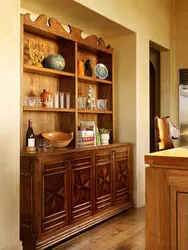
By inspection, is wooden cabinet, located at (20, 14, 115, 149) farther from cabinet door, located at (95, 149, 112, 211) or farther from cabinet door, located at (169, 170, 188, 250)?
cabinet door, located at (169, 170, 188, 250)

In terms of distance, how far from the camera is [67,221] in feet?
11.5

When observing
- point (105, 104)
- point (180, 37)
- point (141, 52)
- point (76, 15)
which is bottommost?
point (105, 104)

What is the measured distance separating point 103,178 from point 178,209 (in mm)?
2551

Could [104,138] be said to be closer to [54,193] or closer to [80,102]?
[80,102]

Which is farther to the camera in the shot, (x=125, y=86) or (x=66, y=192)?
(x=125, y=86)

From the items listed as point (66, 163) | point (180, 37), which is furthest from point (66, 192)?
point (180, 37)

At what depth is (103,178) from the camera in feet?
13.5

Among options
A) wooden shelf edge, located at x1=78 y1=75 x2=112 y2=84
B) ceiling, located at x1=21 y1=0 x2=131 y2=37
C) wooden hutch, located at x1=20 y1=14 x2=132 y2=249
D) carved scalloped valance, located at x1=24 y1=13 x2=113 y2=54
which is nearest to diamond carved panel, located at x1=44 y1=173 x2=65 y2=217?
wooden hutch, located at x1=20 y1=14 x2=132 y2=249

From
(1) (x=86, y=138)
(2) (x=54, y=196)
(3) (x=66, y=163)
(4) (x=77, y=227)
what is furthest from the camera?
(1) (x=86, y=138)

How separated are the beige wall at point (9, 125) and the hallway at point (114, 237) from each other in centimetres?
63

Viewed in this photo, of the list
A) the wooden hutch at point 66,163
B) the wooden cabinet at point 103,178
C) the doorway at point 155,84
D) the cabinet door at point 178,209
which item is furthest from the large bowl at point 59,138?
the doorway at point 155,84

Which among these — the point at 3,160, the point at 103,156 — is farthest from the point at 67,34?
the point at 3,160

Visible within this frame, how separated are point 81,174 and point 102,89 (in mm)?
1575

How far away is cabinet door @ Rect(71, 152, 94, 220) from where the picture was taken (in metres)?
3.61
